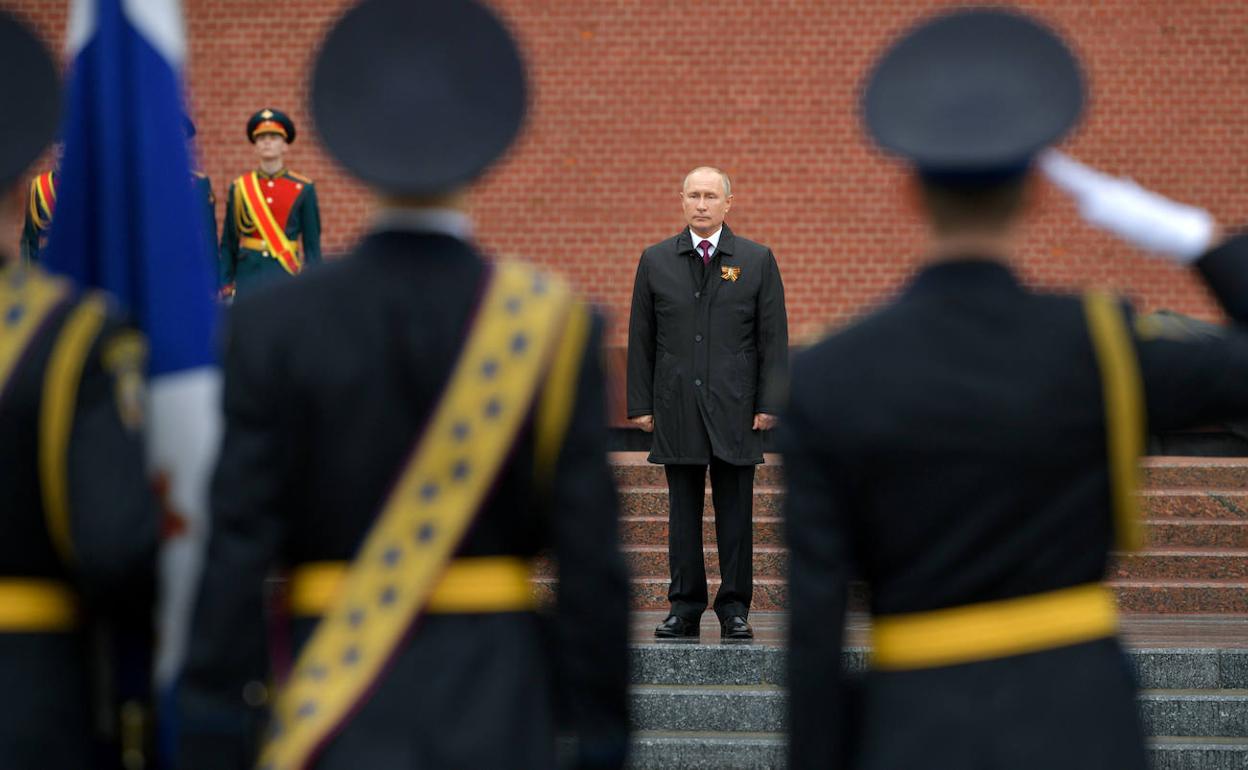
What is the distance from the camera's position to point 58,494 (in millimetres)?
2932

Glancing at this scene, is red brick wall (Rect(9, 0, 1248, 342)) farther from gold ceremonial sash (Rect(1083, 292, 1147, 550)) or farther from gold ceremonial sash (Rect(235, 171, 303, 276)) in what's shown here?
gold ceremonial sash (Rect(1083, 292, 1147, 550))

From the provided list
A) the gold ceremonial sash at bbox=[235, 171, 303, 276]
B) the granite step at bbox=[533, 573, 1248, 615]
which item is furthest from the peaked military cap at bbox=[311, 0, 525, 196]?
the gold ceremonial sash at bbox=[235, 171, 303, 276]

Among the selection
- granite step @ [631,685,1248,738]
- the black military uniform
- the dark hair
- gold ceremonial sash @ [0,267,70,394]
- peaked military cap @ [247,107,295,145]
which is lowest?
granite step @ [631,685,1248,738]

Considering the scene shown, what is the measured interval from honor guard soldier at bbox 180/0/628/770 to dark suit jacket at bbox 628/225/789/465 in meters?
5.36

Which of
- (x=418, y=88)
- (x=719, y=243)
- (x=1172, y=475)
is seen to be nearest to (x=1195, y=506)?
(x=1172, y=475)

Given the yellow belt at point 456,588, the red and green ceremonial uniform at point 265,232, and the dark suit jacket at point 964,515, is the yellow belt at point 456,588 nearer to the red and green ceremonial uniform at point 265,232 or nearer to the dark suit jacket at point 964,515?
the dark suit jacket at point 964,515

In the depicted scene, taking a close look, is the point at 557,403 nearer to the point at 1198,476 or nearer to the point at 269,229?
the point at 269,229

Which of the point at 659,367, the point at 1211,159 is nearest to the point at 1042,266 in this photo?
the point at 1211,159

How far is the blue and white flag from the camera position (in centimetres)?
361

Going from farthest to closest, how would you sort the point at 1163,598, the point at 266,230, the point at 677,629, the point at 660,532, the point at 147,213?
the point at 266,230 < the point at 660,532 < the point at 1163,598 < the point at 677,629 < the point at 147,213

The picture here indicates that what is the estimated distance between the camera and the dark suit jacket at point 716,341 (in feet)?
26.9

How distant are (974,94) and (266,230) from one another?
8.71 meters

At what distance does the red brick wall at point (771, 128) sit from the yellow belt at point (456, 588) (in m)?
12.3

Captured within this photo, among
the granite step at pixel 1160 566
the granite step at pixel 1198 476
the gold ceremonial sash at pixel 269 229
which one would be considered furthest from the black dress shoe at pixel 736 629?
the gold ceremonial sash at pixel 269 229
